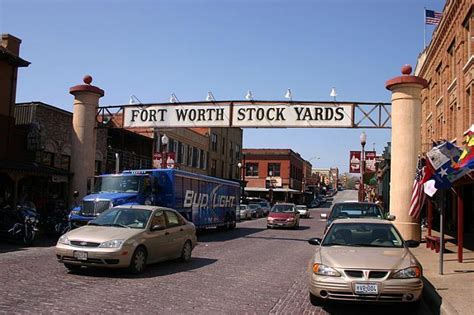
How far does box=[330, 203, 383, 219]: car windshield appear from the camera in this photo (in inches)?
638

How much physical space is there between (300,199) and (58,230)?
81.0 metres

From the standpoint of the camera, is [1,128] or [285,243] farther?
[1,128]

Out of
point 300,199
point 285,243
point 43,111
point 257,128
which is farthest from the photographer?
point 300,199

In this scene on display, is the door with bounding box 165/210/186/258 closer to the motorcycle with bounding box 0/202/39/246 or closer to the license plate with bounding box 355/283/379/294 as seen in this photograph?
the license plate with bounding box 355/283/379/294

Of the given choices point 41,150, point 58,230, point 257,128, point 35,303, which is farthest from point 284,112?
point 35,303

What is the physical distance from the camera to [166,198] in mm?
20484

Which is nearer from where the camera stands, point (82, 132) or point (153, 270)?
point (153, 270)

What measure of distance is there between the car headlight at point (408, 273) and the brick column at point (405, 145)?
11.7m

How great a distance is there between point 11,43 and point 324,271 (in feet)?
71.9

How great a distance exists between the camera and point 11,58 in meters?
23.3

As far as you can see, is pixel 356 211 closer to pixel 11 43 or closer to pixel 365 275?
pixel 365 275

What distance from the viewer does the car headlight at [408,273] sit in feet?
25.2

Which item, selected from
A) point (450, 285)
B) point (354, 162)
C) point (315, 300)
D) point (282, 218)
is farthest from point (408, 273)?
point (354, 162)

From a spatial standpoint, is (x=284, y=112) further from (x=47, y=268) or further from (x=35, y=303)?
(x=35, y=303)
